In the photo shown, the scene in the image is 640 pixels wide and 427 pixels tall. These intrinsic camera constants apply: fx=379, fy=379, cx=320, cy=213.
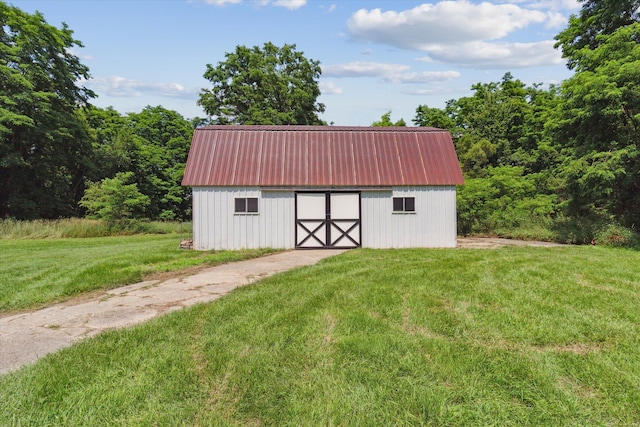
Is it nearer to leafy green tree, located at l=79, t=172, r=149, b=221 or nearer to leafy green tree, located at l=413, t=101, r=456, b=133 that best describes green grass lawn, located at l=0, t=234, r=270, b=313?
leafy green tree, located at l=79, t=172, r=149, b=221

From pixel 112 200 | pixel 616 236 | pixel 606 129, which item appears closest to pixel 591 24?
pixel 606 129

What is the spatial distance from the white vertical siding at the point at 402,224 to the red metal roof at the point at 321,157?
422 millimetres

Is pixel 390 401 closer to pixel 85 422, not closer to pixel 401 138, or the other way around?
pixel 85 422

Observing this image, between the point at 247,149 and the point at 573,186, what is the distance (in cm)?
1190

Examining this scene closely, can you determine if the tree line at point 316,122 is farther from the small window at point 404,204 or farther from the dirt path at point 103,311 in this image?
the dirt path at point 103,311

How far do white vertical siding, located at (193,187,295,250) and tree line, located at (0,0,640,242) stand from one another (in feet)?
30.3

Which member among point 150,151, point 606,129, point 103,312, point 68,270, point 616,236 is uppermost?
point 150,151

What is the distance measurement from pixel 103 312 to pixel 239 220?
7.80 m

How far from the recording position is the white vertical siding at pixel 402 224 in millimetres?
13430

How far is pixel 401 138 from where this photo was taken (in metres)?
14.6

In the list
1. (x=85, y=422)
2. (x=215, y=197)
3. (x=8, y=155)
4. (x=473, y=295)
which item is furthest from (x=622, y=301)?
(x=8, y=155)

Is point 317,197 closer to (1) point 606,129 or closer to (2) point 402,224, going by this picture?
(2) point 402,224

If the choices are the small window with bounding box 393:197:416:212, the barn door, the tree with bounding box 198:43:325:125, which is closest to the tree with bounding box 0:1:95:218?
the tree with bounding box 198:43:325:125

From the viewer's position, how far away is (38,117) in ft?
72.2
